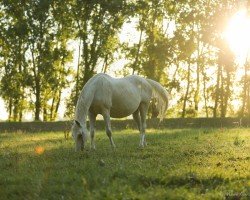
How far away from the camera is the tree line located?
49.2 metres

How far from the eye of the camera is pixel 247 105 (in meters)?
62.2

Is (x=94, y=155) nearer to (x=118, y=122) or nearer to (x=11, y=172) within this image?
(x=11, y=172)

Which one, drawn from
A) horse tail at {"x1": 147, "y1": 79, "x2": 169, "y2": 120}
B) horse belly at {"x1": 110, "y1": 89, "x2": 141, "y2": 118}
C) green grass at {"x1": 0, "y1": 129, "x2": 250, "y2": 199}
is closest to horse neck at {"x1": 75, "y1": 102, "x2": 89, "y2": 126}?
green grass at {"x1": 0, "y1": 129, "x2": 250, "y2": 199}

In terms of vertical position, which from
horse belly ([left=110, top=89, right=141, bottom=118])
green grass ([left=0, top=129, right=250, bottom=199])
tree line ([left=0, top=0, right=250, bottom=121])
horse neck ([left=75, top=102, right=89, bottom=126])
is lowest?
green grass ([left=0, top=129, right=250, bottom=199])

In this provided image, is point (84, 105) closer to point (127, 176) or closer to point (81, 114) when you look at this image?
point (81, 114)

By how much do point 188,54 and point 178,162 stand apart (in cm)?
3984

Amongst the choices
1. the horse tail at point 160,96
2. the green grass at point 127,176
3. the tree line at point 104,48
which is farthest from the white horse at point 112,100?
the tree line at point 104,48

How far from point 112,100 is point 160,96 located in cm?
376

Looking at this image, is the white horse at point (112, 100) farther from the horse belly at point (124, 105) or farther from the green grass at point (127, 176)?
the green grass at point (127, 176)

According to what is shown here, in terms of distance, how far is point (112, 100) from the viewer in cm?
1820

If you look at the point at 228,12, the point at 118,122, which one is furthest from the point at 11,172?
the point at 228,12

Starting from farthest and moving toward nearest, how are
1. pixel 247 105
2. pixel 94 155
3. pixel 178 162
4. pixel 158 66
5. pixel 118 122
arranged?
pixel 247 105 < pixel 158 66 < pixel 118 122 < pixel 94 155 < pixel 178 162

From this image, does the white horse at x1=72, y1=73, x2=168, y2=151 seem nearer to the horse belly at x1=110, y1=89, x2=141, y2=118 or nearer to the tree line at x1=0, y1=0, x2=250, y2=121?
the horse belly at x1=110, y1=89, x2=141, y2=118

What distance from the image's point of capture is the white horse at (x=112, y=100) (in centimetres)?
1619
